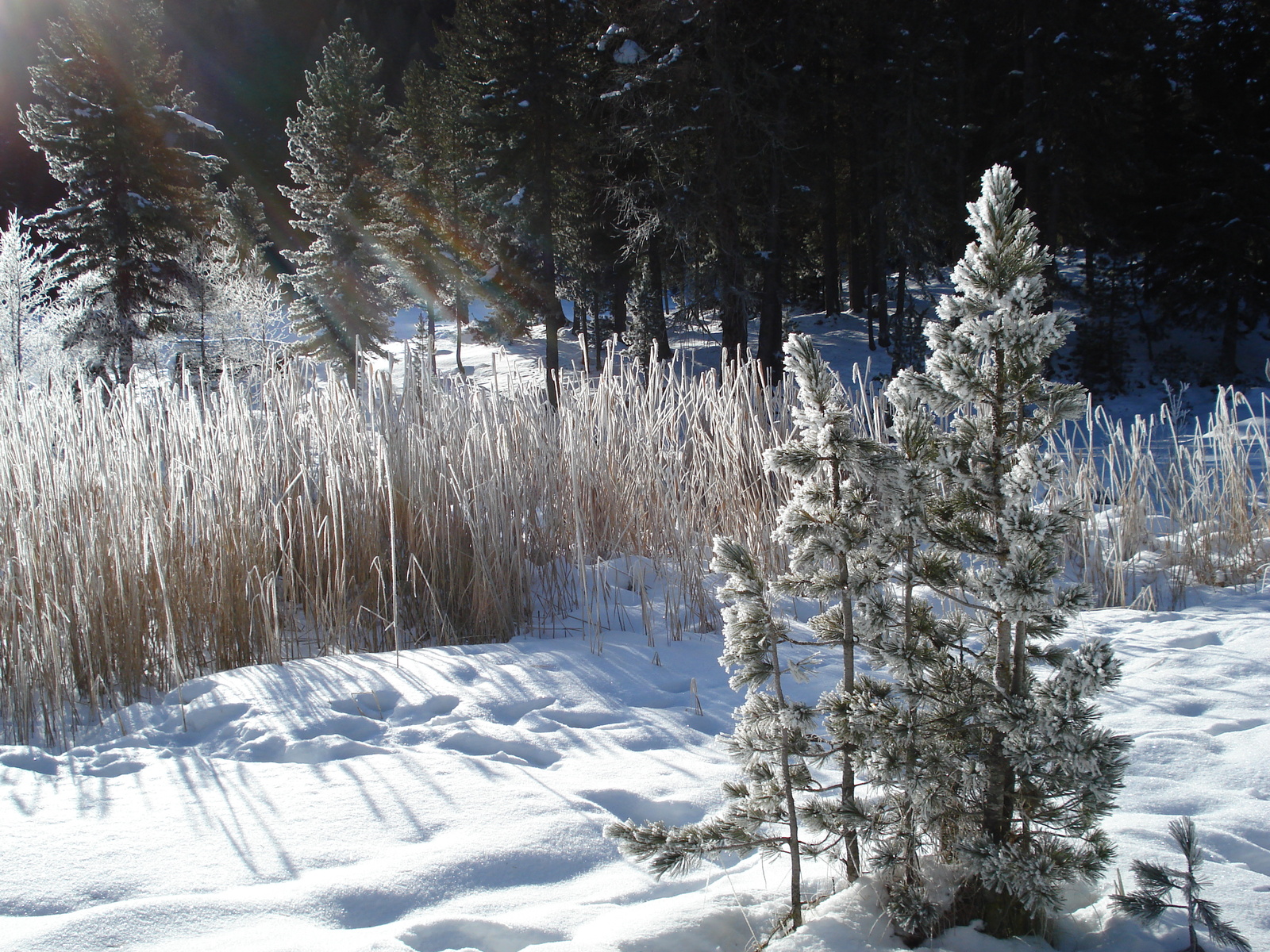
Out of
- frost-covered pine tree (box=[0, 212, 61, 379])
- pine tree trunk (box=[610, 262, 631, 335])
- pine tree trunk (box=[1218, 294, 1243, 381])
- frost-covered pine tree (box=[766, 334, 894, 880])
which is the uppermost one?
pine tree trunk (box=[610, 262, 631, 335])

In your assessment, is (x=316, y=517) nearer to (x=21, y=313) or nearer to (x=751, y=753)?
(x=751, y=753)

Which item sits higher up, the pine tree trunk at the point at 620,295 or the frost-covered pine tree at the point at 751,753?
the pine tree trunk at the point at 620,295

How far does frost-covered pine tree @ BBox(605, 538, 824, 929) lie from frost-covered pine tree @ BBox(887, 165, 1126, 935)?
29 cm

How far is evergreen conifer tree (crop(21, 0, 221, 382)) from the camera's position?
1752 centimetres

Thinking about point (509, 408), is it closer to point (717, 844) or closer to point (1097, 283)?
point (717, 844)

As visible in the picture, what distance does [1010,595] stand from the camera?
4.24 feet

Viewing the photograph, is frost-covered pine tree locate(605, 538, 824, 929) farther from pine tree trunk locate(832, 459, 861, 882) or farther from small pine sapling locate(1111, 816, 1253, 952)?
small pine sapling locate(1111, 816, 1253, 952)

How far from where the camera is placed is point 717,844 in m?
1.50

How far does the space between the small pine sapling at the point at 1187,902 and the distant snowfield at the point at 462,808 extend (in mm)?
87

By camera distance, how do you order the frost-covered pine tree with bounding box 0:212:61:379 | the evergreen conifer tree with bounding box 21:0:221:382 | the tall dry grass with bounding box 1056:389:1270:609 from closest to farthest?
the tall dry grass with bounding box 1056:389:1270:609 < the frost-covered pine tree with bounding box 0:212:61:379 < the evergreen conifer tree with bounding box 21:0:221:382

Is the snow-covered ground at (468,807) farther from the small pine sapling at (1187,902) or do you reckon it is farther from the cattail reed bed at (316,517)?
the cattail reed bed at (316,517)

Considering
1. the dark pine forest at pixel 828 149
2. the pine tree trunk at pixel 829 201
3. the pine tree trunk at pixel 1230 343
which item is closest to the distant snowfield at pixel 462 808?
the dark pine forest at pixel 828 149

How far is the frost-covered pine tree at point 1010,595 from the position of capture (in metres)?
1.31

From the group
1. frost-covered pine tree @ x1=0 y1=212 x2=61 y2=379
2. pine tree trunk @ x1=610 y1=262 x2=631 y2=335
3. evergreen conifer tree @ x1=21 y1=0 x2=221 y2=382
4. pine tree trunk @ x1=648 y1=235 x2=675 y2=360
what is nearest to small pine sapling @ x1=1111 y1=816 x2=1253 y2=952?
frost-covered pine tree @ x1=0 y1=212 x2=61 y2=379
